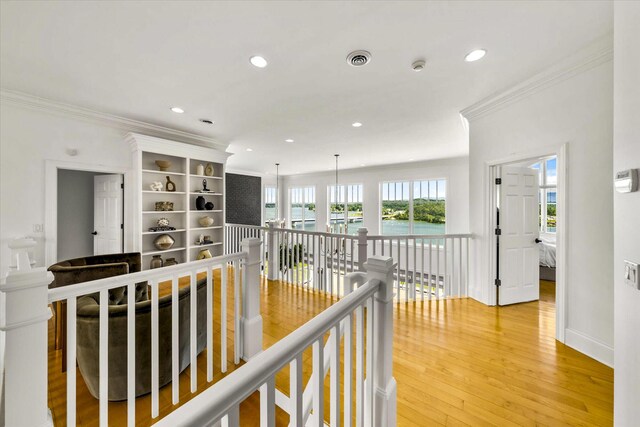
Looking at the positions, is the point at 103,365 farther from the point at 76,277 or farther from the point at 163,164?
the point at 163,164

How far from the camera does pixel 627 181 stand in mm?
A: 1139

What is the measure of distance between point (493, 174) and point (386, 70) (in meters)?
1.99

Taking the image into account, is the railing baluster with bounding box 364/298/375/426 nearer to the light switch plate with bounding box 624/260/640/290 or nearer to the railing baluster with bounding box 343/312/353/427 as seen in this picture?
the railing baluster with bounding box 343/312/353/427

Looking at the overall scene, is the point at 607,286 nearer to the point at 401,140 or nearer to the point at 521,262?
the point at 521,262

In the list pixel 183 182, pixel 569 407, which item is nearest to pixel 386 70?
pixel 569 407

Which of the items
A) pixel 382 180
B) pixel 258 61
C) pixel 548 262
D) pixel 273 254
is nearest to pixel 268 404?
pixel 258 61

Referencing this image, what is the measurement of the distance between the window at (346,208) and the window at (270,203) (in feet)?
7.74

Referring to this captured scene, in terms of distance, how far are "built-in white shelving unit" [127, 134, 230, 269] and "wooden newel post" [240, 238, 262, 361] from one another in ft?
9.25

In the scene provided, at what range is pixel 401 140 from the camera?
4699 mm

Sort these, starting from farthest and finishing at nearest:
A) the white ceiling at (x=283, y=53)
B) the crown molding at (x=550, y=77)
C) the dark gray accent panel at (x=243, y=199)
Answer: the dark gray accent panel at (x=243, y=199) < the crown molding at (x=550, y=77) < the white ceiling at (x=283, y=53)

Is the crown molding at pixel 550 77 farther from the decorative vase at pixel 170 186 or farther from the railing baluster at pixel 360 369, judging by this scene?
the decorative vase at pixel 170 186

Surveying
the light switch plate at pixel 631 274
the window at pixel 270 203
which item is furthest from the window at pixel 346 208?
the light switch plate at pixel 631 274

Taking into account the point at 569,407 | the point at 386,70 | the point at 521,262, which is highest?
the point at 386,70

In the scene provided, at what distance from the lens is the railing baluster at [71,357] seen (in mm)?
1159
